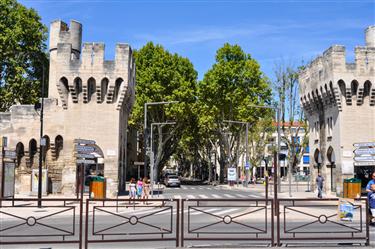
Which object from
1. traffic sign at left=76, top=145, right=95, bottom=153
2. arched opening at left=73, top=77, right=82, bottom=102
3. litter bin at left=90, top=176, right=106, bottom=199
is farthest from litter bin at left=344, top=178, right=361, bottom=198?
arched opening at left=73, top=77, right=82, bottom=102

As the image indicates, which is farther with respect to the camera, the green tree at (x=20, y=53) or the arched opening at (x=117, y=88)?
the green tree at (x=20, y=53)

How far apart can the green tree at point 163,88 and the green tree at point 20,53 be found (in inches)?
417

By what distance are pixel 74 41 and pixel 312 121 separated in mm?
20272

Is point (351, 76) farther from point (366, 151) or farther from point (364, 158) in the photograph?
point (364, 158)

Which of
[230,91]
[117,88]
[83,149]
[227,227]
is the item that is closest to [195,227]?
[227,227]

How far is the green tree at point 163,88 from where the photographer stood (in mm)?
49188

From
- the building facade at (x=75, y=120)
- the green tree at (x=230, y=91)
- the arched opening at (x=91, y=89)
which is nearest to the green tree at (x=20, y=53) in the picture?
the building facade at (x=75, y=120)

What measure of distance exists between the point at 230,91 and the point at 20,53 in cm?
2213

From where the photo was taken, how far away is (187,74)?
5184 cm

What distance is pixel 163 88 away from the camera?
4903 cm

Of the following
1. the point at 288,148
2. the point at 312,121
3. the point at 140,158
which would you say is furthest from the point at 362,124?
the point at 140,158

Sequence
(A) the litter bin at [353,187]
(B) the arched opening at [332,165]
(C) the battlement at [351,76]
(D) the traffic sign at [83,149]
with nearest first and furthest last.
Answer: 1. (D) the traffic sign at [83,149]
2. (A) the litter bin at [353,187]
3. (C) the battlement at [351,76]
4. (B) the arched opening at [332,165]

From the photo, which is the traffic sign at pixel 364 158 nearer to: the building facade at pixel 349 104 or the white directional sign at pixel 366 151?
the white directional sign at pixel 366 151

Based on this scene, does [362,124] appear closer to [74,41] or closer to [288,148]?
[74,41]
